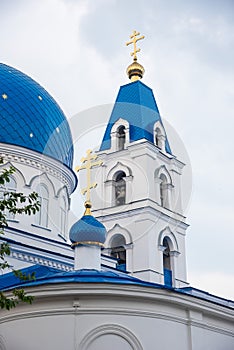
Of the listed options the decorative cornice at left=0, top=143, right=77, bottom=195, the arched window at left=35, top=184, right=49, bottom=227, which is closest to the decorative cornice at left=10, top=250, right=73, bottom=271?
the arched window at left=35, top=184, right=49, bottom=227

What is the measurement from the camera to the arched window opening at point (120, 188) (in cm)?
1684

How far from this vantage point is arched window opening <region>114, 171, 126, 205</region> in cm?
1684

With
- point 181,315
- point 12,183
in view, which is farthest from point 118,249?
point 181,315

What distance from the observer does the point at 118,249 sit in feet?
54.1

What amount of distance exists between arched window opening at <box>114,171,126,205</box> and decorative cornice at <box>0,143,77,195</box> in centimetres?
308

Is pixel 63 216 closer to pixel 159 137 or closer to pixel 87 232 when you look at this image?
pixel 87 232

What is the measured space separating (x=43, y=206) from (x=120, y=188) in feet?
13.8

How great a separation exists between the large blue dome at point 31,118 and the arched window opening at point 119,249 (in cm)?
330

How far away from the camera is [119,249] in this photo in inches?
648

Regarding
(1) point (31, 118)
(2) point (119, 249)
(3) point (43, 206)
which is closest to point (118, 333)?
(3) point (43, 206)

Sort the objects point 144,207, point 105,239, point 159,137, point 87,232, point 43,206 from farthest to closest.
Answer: point 159,137 → point 144,207 → point 43,206 → point 105,239 → point 87,232

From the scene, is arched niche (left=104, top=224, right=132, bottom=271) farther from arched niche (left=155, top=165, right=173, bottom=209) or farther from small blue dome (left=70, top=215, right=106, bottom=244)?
small blue dome (left=70, top=215, right=106, bottom=244)

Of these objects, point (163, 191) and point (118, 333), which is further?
point (163, 191)

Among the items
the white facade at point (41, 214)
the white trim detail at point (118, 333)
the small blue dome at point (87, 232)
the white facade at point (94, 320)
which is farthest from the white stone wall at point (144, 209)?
the white trim detail at point (118, 333)
